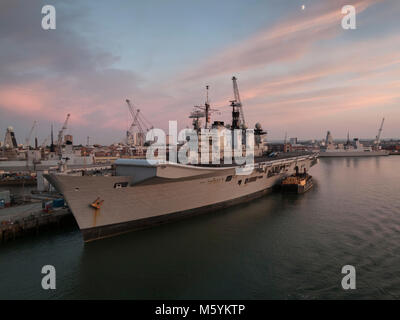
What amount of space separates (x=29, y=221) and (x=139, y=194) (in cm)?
692

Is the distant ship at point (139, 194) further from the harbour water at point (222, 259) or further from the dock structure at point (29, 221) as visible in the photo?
the dock structure at point (29, 221)

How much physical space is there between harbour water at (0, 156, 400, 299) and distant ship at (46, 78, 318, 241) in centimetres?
72

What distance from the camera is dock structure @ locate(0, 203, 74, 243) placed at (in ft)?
42.2

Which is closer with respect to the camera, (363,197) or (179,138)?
(179,138)

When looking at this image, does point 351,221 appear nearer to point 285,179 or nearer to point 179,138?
point 285,179

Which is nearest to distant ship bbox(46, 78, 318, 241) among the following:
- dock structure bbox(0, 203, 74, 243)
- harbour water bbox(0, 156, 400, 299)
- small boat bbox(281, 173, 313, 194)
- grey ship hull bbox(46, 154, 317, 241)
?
grey ship hull bbox(46, 154, 317, 241)

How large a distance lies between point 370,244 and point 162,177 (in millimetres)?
10618

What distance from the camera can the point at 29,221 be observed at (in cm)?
1371

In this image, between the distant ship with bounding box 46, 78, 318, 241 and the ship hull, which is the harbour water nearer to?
the distant ship with bounding box 46, 78, 318, 241

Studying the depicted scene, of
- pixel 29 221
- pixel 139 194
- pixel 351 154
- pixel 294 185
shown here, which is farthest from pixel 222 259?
pixel 351 154

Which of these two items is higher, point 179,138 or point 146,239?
point 179,138
